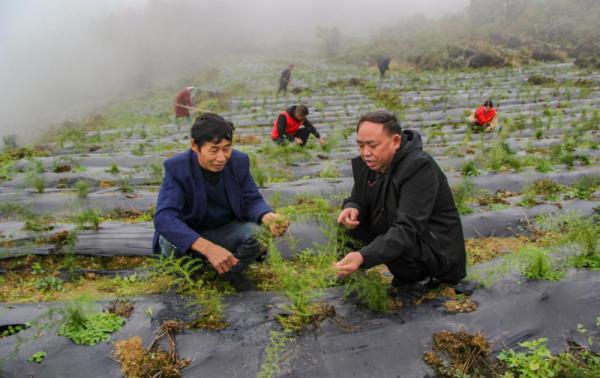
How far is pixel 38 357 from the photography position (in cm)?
209

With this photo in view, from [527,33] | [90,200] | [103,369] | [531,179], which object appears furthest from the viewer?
[527,33]

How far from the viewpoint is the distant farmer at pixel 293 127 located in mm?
7164

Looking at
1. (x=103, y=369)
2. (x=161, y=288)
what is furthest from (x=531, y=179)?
(x=103, y=369)

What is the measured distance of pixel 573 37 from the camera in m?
26.4

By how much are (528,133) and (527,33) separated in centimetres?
2569

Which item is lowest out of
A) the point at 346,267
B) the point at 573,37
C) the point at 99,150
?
the point at 99,150

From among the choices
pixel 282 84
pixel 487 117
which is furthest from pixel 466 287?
pixel 282 84

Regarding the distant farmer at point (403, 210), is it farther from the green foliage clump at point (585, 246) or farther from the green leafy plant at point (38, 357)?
the green leafy plant at point (38, 357)

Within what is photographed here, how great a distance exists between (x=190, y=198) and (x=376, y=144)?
3.97 feet

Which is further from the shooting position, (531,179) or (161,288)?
(531,179)

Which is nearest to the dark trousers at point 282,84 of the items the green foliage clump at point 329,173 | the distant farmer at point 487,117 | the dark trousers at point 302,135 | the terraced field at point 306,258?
the terraced field at point 306,258

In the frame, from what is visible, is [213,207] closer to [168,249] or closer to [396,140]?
[168,249]

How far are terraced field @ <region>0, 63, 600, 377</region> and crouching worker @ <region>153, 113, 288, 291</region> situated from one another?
0.23m

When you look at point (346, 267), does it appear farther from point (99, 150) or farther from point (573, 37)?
point (573, 37)
